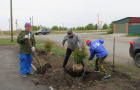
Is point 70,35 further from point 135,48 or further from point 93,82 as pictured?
point 135,48

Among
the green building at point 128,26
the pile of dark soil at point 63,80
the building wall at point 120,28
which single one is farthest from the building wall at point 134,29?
the pile of dark soil at point 63,80

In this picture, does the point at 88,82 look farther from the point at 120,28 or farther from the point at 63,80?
the point at 120,28

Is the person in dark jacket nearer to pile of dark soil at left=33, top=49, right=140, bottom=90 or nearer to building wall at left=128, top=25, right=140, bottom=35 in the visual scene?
pile of dark soil at left=33, top=49, right=140, bottom=90

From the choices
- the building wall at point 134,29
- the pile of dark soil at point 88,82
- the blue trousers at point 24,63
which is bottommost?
the pile of dark soil at point 88,82

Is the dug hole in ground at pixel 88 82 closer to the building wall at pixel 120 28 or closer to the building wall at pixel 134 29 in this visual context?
the building wall at pixel 134 29

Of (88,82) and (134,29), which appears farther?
(134,29)

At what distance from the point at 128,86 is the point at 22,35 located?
3783mm

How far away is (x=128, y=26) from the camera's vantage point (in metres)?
30.8

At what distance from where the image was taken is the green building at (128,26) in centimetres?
3022

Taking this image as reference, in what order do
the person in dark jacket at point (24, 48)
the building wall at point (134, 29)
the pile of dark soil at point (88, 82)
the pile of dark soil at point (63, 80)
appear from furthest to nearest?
the building wall at point (134, 29), the person in dark jacket at point (24, 48), the pile of dark soil at point (63, 80), the pile of dark soil at point (88, 82)

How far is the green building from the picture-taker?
30.2 metres

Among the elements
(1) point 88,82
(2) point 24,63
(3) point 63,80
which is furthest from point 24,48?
(1) point 88,82

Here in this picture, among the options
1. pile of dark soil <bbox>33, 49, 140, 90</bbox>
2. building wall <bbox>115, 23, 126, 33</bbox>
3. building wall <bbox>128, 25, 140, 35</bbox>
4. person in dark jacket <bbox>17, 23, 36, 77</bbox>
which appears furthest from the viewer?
building wall <bbox>115, 23, 126, 33</bbox>

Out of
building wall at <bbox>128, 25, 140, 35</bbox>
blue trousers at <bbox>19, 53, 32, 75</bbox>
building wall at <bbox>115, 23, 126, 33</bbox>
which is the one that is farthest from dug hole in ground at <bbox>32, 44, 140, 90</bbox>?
building wall at <bbox>115, 23, 126, 33</bbox>
